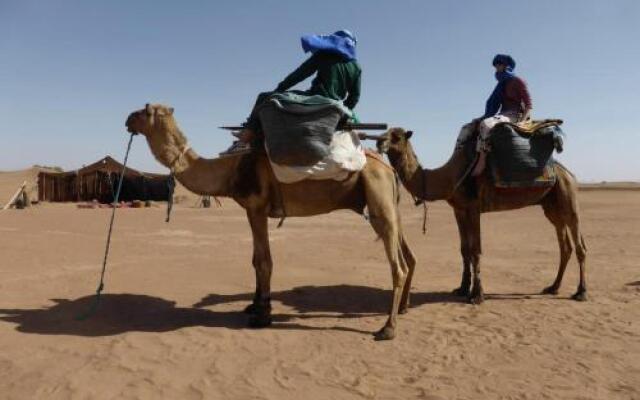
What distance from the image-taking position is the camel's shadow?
18.8 feet

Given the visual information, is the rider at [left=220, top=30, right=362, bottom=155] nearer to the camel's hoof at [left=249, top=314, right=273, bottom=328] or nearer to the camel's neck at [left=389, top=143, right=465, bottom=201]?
the camel's neck at [left=389, top=143, right=465, bottom=201]

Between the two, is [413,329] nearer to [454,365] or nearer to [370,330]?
[370,330]

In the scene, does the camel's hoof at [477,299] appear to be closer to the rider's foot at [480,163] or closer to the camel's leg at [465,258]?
the camel's leg at [465,258]

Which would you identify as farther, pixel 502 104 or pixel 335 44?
pixel 502 104

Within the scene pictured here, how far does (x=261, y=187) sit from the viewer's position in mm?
5934

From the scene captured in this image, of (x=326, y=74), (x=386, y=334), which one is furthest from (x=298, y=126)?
(x=386, y=334)

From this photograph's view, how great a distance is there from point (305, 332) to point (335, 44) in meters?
3.52

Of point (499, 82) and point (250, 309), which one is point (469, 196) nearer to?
point (499, 82)

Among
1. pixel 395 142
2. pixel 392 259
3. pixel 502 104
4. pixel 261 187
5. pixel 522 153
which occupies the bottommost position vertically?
pixel 392 259

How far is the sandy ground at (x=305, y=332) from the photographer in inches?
165

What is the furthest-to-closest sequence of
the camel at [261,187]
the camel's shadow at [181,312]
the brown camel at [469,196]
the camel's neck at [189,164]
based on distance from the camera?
1. the brown camel at [469,196]
2. the camel's neck at [189,164]
3. the camel at [261,187]
4. the camel's shadow at [181,312]

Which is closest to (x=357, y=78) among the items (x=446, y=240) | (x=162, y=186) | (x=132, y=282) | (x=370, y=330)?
(x=370, y=330)

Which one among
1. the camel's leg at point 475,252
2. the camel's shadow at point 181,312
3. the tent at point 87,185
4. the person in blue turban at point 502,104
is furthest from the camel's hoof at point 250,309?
the tent at point 87,185

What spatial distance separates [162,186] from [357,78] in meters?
33.2
